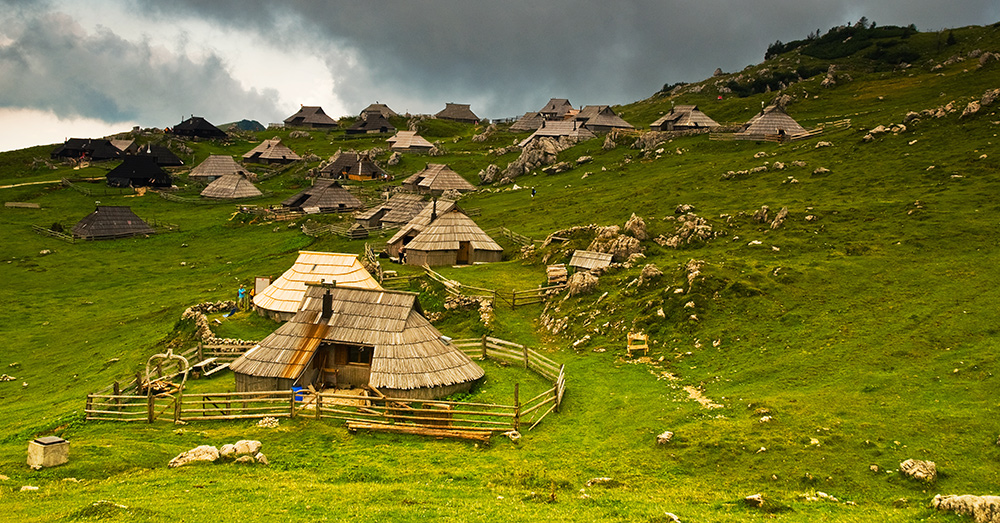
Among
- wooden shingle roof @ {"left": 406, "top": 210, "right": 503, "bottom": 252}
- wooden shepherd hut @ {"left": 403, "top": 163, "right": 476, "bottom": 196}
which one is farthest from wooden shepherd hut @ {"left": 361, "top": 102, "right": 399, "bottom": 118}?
wooden shingle roof @ {"left": 406, "top": 210, "right": 503, "bottom": 252}

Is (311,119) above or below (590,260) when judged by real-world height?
above

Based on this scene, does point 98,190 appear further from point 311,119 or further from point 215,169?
point 311,119

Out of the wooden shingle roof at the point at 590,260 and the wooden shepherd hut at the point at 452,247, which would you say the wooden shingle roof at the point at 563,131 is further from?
the wooden shingle roof at the point at 590,260

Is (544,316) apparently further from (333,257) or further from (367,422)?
(367,422)

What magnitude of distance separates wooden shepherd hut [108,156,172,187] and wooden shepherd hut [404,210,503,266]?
2414 inches

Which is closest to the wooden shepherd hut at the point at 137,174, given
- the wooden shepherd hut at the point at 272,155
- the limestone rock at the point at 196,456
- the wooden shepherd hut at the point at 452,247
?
the wooden shepherd hut at the point at 272,155

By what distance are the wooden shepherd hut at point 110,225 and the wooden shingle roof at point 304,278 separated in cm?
4300

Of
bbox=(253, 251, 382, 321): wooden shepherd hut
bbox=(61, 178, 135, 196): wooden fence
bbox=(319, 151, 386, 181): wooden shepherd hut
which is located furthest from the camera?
bbox=(319, 151, 386, 181): wooden shepherd hut

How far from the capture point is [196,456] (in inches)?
728

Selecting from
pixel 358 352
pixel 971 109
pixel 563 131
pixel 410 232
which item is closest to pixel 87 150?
pixel 563 131

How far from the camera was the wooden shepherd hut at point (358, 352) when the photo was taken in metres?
25.6

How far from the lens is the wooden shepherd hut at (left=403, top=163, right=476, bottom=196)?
8144 cm

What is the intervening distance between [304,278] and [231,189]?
60358mm

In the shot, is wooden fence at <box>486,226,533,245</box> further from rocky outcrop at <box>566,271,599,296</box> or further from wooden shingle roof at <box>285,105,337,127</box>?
wooden shingle roof at <box>285,105,337,127</box>
